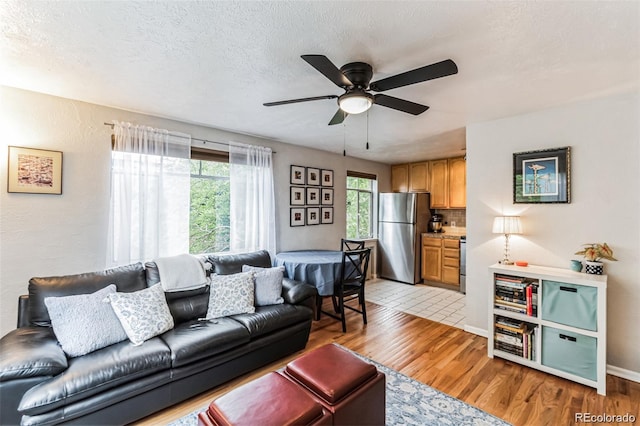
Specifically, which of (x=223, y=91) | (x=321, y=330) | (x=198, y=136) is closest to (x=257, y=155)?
(x=198, y=136)

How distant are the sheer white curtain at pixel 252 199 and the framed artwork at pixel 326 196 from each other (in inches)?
43.7

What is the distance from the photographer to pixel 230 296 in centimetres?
273

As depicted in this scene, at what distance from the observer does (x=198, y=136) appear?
11.2 feet

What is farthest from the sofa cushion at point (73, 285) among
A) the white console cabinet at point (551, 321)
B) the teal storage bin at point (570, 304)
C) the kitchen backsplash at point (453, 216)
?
the kitchen backsplash at point (453, 216)

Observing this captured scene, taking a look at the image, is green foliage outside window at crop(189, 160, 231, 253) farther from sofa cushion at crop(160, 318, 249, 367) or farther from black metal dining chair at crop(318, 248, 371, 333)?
black metal dining chair at crop(318, 248, 371, 333)

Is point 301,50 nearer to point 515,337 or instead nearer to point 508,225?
point 508,225

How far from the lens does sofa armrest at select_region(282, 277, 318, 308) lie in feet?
9.77

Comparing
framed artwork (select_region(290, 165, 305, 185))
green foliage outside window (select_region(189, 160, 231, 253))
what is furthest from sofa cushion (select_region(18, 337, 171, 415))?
framed artwork (select_region(290, 165, 305, 185))

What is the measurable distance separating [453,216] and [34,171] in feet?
20.2

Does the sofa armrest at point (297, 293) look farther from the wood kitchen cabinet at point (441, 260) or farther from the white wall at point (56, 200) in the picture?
the wood kitchen cabinet at point (441, 260)

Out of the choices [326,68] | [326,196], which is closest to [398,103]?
[326,68]

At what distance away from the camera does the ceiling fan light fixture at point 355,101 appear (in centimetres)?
190

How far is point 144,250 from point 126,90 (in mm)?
1547

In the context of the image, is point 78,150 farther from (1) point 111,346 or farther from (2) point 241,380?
(2) point 241,380
